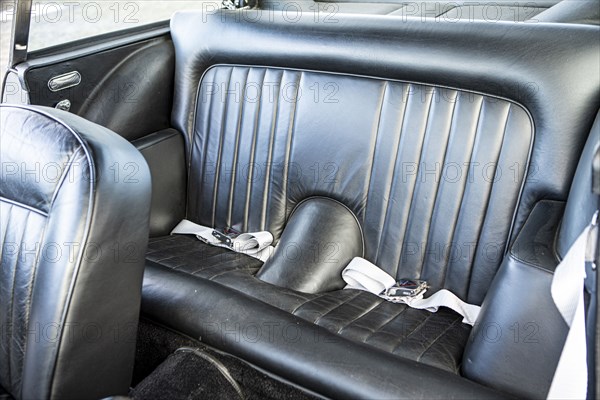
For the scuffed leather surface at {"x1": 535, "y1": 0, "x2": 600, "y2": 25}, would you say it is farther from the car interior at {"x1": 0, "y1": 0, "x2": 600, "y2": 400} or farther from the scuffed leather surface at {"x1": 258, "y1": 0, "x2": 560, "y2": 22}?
the scuffed leather surface at {"x1": 258, "y1": 0, "x2": 560, "y2": 22}

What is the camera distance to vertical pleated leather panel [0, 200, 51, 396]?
1.14m

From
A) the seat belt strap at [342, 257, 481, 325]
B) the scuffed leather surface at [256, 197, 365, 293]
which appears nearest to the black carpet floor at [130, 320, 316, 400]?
the scuffed leather surface at [256, 197, 365, 293]

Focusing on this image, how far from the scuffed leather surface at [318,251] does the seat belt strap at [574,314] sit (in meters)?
0.77

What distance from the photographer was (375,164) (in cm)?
175

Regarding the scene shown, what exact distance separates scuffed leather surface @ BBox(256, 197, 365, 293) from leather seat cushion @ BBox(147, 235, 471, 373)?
0.15 feet

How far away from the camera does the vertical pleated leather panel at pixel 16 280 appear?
114 cm

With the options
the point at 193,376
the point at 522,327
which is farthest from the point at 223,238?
the point at 522,327

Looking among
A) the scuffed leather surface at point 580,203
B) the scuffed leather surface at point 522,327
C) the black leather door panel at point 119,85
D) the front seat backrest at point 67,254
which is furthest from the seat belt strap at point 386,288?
the black leather door panel at point 119,85

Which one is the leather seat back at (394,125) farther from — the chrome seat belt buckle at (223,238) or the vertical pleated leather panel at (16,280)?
the vertical pleated leather panel at (16,280)

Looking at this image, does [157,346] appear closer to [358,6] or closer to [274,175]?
[274,175]

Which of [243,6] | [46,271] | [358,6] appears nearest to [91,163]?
[46,271]

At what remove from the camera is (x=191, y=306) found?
1.54 m

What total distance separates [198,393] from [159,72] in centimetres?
118

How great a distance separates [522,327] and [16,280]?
2.95 ft
